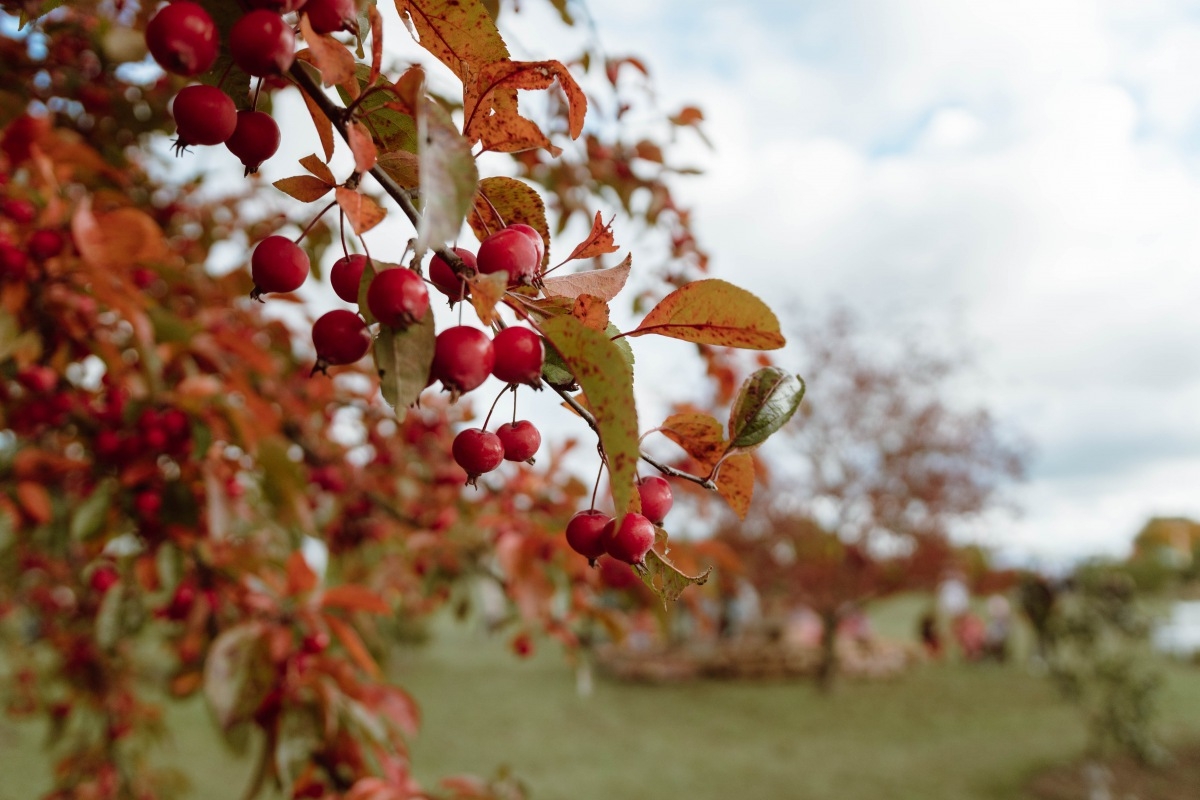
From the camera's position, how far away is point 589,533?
532 mm

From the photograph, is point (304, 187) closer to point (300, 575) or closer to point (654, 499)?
point (654, 499)

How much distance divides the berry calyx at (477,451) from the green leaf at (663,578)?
123mm

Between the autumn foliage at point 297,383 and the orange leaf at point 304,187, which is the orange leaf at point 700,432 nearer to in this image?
the autumn foliage at point 297,383

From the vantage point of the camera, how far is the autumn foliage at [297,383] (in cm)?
45

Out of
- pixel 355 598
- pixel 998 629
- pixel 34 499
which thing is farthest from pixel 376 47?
pixel 998 629

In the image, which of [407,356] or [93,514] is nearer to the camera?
[407,356]

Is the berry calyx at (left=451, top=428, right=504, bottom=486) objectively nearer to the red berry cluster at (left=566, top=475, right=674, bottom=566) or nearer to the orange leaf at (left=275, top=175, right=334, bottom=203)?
the red berry cluster at (left=566, top=475, right=674, bottom=566)

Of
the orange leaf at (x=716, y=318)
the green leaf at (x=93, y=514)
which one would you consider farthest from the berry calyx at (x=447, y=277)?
the green leaf at (x=93, y=514)

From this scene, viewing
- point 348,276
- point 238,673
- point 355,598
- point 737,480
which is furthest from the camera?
point 355,598

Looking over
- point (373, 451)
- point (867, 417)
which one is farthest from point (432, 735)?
point (867, 417)

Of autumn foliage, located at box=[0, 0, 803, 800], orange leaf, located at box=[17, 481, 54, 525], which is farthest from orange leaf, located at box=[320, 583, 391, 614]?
orange leaf, located at box=[17, 481, 54, 525]

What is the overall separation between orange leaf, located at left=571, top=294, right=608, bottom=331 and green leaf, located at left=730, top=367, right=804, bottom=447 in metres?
0.12

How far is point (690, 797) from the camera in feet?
18.8

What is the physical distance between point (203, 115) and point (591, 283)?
25 centimetres
